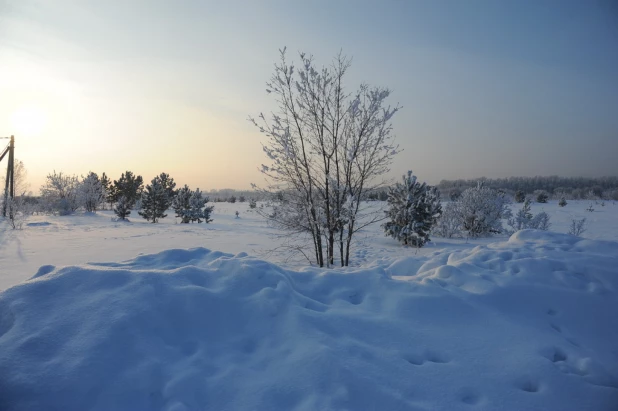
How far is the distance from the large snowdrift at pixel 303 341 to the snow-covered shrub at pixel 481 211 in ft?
53.2

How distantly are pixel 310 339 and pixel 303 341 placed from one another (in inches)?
2.4

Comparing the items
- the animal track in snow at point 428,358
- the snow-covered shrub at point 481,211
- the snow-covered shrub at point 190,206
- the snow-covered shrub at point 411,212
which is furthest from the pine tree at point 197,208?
the animal track in snow at point 428,358

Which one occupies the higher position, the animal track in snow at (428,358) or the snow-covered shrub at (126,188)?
the snow-covered shrub at (126,188)

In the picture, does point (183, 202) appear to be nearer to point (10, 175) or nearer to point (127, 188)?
point (10, 175)

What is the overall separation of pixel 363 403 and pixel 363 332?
2.45 ft

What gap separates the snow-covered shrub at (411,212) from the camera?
50.1 ft

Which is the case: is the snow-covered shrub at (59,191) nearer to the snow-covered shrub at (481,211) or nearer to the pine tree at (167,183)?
the pine tree at (167,183)

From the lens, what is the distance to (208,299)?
9.57 feet

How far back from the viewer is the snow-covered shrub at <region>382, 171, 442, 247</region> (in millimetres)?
15266

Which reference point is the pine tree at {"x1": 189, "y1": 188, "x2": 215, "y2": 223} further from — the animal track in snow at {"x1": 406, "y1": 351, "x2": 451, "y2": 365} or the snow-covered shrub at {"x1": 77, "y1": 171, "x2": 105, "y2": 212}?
the animal track in snow at {"x1": 406, "y1": 351, "x2": 451, "y2": 365}

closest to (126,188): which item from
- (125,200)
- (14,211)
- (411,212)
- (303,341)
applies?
(125,200)

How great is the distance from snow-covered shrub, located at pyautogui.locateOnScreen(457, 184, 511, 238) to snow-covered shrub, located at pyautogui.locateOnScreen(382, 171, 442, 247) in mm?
4026

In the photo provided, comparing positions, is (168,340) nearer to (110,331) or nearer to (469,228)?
(110,331)

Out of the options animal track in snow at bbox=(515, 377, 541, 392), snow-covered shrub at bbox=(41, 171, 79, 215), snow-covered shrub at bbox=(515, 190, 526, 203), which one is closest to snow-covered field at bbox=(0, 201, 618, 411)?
animal track in snow at bbox=(515, 377, 541, 392)
